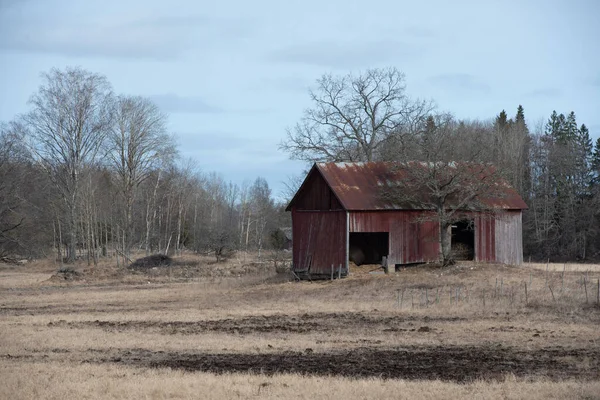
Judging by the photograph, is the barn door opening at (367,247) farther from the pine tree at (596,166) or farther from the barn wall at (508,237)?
the pine tree at (596,166)

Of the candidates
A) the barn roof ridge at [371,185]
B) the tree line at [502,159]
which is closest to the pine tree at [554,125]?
the tree line at [502,159]

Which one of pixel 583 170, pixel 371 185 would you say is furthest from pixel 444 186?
pixel 583 170

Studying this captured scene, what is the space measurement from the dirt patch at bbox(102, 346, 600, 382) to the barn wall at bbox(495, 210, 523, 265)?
2205 cm

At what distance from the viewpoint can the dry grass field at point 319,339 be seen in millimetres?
13820

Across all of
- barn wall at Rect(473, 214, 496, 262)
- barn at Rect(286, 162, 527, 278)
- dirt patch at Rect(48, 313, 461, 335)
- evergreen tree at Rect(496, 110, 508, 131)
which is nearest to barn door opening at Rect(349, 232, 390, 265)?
barn at Rect(286, 162, 527, 278)

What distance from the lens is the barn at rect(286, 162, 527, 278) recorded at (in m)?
37.5

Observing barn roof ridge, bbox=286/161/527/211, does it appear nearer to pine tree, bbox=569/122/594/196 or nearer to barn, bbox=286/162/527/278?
barn, bbox=286/162/527/278

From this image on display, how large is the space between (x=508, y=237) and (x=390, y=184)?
6958mm

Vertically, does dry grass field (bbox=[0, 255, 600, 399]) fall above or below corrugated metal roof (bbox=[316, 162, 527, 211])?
below

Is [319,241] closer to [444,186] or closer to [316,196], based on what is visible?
[316,196]

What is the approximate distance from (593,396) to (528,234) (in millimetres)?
61567

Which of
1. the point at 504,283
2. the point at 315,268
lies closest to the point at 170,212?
the point at 315,268

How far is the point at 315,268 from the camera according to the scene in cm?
3850

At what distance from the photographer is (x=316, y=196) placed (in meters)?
39.8
